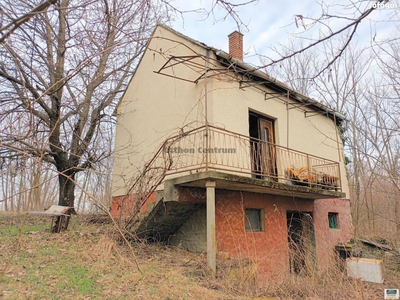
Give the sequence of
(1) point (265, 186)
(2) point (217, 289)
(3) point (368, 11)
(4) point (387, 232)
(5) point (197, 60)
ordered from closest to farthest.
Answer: (3) point (368, 11)
(2) point (217, 289)
(1) point (265, 186)
(5) point (197, 60)
(4) point (387, 232)

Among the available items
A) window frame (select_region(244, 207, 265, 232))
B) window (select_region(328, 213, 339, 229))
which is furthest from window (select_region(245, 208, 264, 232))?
window (select_region(328, 213, 339, 229))

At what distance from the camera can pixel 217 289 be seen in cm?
534

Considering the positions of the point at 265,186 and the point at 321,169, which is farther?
the point at 321,169

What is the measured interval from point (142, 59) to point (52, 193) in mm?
14807

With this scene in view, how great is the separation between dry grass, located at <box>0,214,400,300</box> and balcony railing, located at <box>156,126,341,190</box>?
2.18m

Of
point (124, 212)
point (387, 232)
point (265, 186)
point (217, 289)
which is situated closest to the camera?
point (217, 289)

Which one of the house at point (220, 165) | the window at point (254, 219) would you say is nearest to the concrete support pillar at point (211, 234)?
the house at point (220, 165)

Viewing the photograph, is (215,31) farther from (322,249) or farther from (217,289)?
(322,249)

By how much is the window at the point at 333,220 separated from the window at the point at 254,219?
180 inches

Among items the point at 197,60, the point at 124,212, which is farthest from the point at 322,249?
the point at 197,60

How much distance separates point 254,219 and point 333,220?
5062 mm

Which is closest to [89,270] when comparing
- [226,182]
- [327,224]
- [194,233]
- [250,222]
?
[194,233]

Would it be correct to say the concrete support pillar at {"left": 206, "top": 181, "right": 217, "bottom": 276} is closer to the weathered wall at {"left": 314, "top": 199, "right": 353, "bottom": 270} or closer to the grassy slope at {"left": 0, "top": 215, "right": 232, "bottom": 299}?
the grassy slope at {"left": 0, "top": 215, "right": 232, "bottom": 299}

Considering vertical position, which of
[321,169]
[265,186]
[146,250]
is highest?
[321,169]
